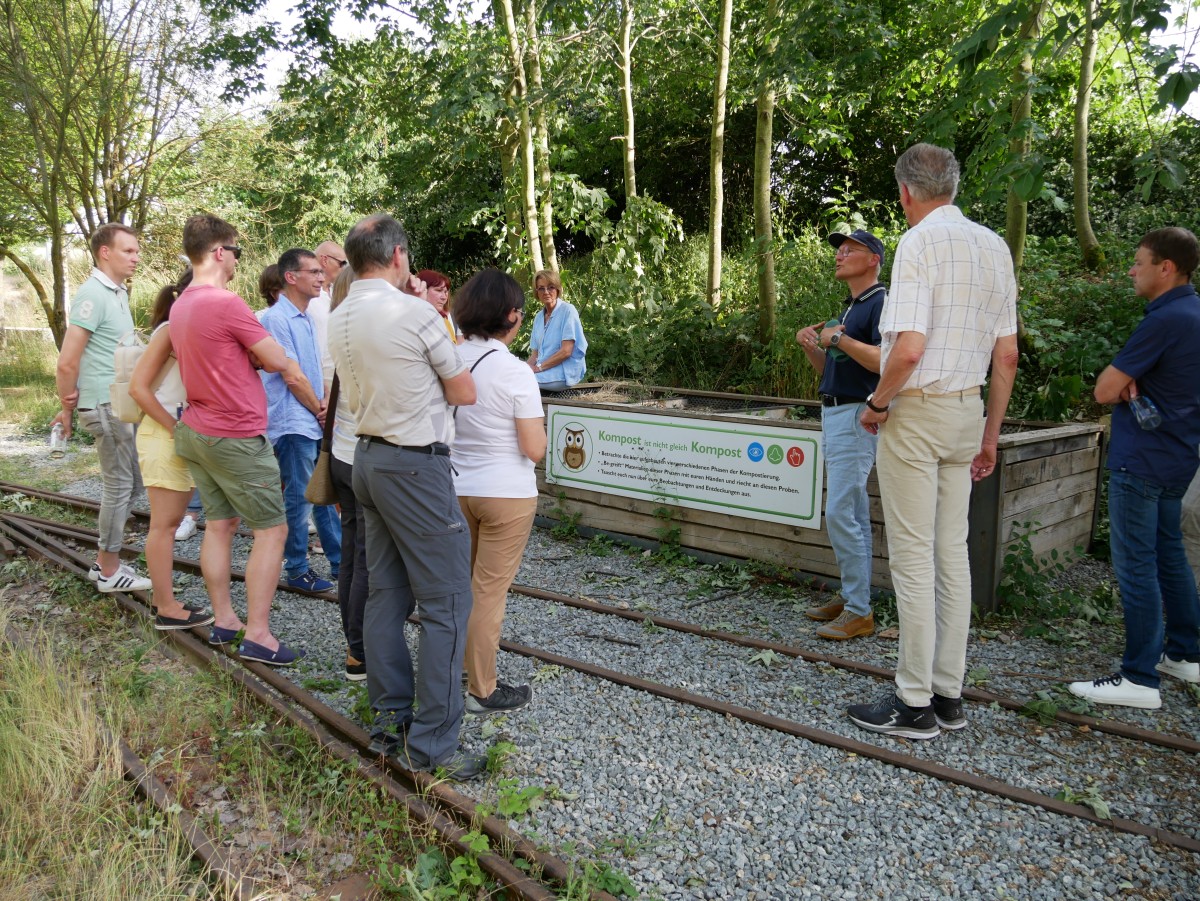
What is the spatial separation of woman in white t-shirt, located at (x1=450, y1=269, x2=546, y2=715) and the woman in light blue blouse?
4.13 m

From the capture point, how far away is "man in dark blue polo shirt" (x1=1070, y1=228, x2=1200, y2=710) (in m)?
4.02

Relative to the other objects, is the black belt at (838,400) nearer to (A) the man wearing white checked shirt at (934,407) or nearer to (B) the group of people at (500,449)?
(B) the group of people at (500,449)

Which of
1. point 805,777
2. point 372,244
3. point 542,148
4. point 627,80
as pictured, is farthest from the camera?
point 542,148

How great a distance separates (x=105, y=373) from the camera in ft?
18.6

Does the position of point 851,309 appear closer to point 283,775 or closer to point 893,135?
point 283,775

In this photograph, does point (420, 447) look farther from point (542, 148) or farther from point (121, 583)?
point (542, 148)

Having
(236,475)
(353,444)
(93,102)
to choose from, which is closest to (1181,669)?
(353,444)

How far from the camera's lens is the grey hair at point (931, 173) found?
3.67m

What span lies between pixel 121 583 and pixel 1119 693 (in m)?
5.71

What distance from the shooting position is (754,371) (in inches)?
422

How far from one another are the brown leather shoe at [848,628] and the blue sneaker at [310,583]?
3222mm

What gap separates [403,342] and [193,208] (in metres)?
18.1

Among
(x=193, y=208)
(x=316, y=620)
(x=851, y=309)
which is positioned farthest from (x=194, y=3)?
(x=851, y=309)

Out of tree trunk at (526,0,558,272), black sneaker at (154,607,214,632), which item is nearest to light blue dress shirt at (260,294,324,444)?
black sneaker at (154,607,214,632)
